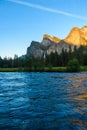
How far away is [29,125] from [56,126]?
1.63 m

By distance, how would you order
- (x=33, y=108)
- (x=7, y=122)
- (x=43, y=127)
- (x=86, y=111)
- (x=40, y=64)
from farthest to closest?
(x=40, y=64)
(x=33, y=108)
(x=86, y=111)
(x=7, y=122)
(x=43, y=127)

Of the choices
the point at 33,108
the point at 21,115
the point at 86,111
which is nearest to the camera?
the point at 21,115

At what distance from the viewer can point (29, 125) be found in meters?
14.5

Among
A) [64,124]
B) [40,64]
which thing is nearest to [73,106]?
[64,124]

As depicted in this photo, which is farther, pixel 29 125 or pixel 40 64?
pixel 40 64

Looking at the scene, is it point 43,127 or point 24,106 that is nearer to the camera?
point 43,127

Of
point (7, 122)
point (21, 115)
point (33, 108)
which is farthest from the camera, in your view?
point (33, 108)

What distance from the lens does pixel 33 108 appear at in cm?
2030

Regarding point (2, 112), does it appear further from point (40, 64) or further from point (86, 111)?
point (40, 64)

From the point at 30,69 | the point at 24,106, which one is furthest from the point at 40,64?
the point at 24,106

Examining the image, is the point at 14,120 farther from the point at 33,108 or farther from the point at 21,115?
the point at 33,108

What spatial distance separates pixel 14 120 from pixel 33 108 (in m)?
4.73

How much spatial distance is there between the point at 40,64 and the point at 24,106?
16177cm

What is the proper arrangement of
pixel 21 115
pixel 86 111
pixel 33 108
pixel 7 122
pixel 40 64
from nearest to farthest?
1. pixel 7 122
2. pixel 21 115
3. pixel 86 111
4. pixel 33 108
5. pixel 40 64
